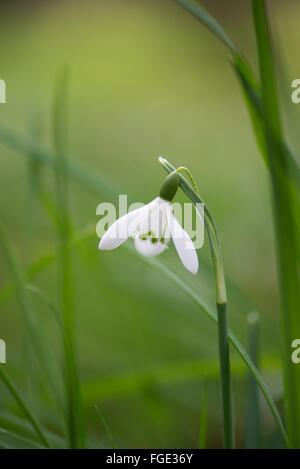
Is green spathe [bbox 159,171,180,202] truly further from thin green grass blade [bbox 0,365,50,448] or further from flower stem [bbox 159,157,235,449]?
thin green grass blade [bbox 0,365,50,448]

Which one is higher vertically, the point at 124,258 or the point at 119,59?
the point at 119,59

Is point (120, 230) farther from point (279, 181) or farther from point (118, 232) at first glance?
point (279, 181)

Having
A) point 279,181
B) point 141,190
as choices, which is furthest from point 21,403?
point 141,190

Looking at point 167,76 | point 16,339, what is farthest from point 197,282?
point 167,76

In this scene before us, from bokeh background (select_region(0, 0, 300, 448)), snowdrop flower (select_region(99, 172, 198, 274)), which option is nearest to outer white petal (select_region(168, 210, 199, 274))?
snowdrop flower (select_region(99, 172, 198, 274))

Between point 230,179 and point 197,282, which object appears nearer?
point 197,282
